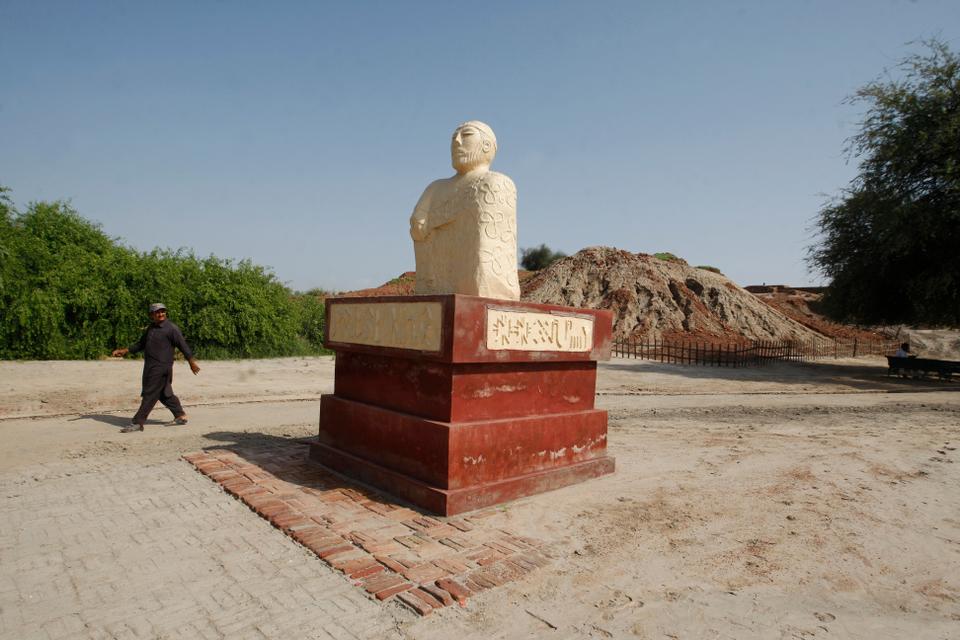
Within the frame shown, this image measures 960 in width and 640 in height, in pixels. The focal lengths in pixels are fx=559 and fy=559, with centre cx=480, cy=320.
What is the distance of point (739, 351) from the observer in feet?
74.5

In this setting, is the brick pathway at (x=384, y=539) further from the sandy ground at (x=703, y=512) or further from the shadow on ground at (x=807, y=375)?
the shadow on ground at (x=807, y=375)

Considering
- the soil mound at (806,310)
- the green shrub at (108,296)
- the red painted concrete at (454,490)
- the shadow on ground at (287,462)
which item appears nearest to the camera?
the red painted concrete at (454,490)

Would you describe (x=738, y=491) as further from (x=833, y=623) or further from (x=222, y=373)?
(x=222, y=373)

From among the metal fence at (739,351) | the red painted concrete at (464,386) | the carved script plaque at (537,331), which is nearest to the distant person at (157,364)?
the red painted concrete at (464,386)

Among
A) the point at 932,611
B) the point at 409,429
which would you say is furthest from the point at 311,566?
the point at 932,611

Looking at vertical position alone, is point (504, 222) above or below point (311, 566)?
above

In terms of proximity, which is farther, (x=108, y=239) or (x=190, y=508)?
(x=108, y=239)

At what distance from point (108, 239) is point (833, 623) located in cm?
1999

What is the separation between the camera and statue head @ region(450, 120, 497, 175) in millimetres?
5031

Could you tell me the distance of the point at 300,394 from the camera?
10891mm

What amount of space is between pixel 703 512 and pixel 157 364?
6593 millimetres

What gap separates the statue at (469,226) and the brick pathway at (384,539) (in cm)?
188

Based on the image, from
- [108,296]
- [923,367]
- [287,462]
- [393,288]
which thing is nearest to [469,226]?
[287,462]

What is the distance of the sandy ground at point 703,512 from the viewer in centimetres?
277
